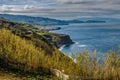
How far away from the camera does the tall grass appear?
21.4 m

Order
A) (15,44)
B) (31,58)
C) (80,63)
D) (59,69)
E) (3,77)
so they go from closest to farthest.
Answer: (3,77), (80,63), (59,69), (31,58), (15,44)

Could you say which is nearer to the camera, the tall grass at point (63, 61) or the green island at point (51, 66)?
the green island at point (51, 66)

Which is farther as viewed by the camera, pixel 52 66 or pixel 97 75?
pixel 52 66

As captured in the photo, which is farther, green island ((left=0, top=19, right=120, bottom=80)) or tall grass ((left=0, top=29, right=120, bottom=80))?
tall grass ((left=0, top=29, right=120, bottom=80))

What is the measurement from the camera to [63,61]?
2608 cm

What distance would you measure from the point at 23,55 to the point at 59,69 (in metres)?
4.46

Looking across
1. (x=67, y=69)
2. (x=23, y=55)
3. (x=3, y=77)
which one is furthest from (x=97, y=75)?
(x=23, y=55)

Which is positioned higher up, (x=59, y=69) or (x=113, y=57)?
(x=113, y=57)

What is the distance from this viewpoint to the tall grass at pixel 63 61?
21438 mm

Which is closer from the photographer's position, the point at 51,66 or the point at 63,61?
the point at 51,66

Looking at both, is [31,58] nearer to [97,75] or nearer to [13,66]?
[13,66]

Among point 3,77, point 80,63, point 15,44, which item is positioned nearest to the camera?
point 3,77

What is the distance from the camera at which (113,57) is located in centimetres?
2164

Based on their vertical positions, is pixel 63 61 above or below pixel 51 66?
above
